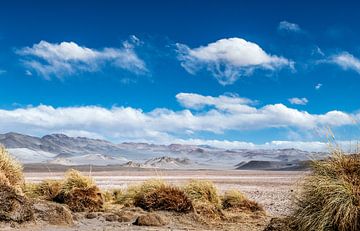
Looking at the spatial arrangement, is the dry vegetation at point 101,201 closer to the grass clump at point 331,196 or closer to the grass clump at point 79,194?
the grass clump at point 79,194

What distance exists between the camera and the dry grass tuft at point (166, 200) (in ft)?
53.2

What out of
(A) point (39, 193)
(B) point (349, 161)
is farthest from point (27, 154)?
(B) point (349, 161)

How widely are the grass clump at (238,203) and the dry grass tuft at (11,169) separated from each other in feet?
22.8

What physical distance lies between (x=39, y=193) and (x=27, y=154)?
526ft

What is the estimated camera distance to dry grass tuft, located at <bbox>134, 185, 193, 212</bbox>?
16.2 m

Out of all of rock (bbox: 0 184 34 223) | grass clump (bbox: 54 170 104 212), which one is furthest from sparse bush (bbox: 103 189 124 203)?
rock (bbox: 0 184 34 223)

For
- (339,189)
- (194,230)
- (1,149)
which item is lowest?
(194,230)

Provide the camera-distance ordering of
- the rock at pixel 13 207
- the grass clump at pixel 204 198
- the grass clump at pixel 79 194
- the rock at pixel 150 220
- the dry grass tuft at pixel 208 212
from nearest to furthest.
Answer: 1. the rock at pixel 13 207
2. the rock at pixel 150 220
3. the dry grass tuft at pixel 208 212
4. the grass clump at pixel 204 198
5. the grass clump at pixel 79 194

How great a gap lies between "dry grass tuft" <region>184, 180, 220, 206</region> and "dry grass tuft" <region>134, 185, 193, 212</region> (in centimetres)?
106

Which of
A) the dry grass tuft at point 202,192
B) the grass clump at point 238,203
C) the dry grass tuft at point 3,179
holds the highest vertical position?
the dry grass tuft at point 3,179

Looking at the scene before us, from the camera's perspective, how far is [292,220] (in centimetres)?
1085

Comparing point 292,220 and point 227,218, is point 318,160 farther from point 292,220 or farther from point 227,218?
point 227,218

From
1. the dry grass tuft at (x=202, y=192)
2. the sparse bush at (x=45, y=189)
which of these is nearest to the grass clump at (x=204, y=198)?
the dry grass tuft at (x=202, y=192)

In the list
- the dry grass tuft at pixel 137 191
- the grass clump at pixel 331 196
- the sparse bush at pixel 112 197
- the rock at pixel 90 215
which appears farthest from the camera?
the sparse bush at pixel 112 197
